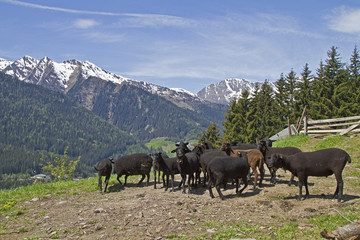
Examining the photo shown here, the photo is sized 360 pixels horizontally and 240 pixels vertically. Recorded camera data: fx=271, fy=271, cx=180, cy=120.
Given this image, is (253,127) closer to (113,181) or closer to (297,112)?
(297,112)

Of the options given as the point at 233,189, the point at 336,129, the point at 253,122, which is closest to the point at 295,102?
the point at 253,122

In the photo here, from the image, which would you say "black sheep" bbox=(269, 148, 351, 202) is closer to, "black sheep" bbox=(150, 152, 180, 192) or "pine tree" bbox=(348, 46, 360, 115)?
"black sheep" bbox=(150, 152, 180, 192)

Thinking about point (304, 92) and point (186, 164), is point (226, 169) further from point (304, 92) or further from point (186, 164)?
point (304, 92)

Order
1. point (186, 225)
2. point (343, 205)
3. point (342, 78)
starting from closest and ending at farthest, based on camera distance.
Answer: point (186, 225)
point (343, 205)
point (342, 78)

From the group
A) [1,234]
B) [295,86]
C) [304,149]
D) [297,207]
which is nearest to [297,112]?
[295,86]

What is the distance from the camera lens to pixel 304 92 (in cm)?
5881

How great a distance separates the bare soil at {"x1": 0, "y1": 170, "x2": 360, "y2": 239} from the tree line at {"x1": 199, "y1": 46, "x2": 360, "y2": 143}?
1576 inches

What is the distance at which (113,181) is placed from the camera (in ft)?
61.6

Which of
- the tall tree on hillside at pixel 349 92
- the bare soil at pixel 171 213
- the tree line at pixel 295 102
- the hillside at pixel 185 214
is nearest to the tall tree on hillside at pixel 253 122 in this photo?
the tree line at pixel 295 102

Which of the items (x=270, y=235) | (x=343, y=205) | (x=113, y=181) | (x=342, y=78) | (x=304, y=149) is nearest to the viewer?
(x=270, y=235)

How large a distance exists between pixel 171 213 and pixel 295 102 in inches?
2194

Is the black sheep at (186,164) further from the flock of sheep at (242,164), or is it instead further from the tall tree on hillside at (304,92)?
the tall tree on hillside at (304,92)

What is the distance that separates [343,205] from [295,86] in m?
58.1

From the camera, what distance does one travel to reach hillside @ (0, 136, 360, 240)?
823cm
